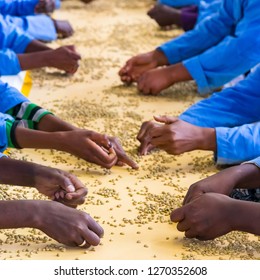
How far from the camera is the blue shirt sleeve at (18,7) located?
12.4 ft

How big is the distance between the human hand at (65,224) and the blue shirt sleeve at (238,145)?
0.75 m

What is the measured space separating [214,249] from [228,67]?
139cm

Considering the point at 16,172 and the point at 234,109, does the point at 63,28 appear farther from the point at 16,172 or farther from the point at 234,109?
the point at 16,172

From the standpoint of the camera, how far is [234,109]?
2.77 metres

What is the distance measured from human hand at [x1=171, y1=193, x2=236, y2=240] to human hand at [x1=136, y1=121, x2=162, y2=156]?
68 cm

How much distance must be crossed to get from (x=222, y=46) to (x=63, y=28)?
1397 mm

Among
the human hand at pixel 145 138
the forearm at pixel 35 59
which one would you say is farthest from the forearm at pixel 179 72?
the human hand at pixel 145 138

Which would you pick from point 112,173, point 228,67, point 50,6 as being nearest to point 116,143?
point 112,173

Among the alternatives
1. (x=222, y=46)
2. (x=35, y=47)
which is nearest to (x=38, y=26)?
(x=35, y=47)

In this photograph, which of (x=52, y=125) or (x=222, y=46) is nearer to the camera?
(x=52, y=125)

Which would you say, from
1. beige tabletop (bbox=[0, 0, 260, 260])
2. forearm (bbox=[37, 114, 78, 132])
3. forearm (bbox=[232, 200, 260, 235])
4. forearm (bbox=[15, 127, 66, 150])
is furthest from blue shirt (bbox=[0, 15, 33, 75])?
forearm (bbox=[232, 200, 260, 235])

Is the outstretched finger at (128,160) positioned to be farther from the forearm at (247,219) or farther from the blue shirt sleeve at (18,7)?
the blue shirt sleeve at (18,7)

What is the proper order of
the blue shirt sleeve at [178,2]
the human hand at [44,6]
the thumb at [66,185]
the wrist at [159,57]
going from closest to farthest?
the thumb at [66,185] → the wrist at [159,57] → the human hand at [44,6] → the blue shirt sleeve at [178,2]
